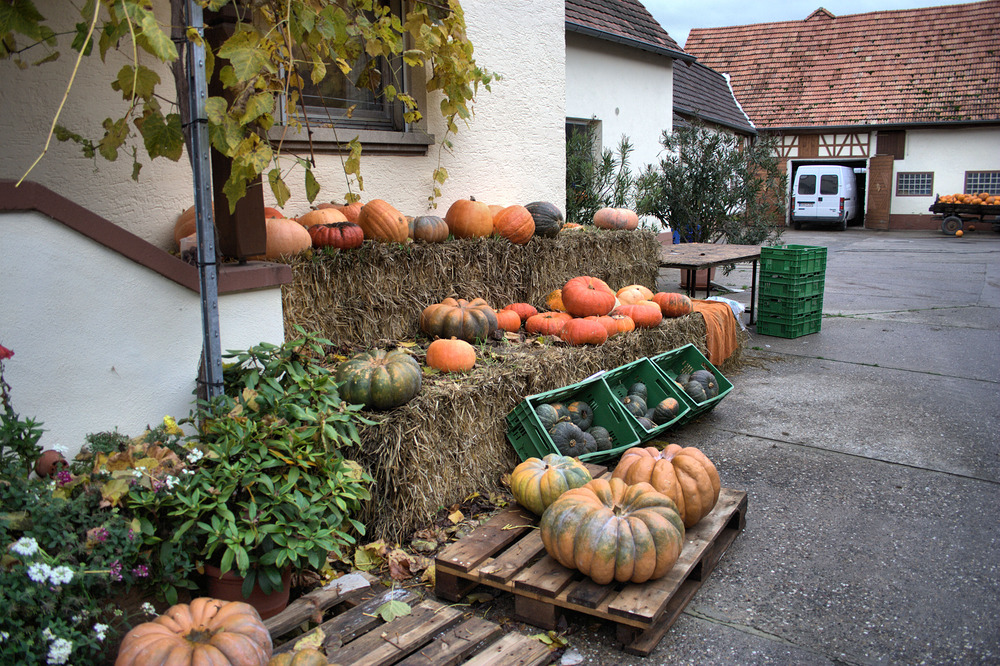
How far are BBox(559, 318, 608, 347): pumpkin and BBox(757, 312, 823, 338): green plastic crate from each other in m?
4.07

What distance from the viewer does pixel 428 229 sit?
5.23m

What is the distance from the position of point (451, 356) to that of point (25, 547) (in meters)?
2.54

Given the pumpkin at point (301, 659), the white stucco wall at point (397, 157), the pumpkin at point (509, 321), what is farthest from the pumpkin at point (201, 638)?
the pumpkin at point (509, 321)

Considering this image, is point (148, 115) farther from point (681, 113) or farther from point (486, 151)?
point (681, 113)

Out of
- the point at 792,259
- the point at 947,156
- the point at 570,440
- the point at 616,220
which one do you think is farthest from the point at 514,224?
the point at 947,156

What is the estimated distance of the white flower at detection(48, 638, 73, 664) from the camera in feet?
6.82

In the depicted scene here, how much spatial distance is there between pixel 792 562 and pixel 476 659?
179 cm

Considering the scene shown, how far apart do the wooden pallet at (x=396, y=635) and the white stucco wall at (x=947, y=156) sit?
2858 centimetres

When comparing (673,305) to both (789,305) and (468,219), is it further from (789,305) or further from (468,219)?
(789,305)

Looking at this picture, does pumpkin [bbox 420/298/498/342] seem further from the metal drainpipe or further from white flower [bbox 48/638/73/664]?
white flower [bbox 48/638/73/664]

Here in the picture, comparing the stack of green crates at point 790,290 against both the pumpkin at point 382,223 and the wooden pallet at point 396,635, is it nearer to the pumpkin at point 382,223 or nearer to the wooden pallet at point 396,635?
the pumpkin at point 382,223

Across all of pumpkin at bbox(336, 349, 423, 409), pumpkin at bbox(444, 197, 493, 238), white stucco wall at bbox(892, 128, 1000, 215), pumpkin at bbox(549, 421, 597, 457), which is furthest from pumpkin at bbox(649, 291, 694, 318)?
white stucco wall at bbox(892, 128, 1000, 215)

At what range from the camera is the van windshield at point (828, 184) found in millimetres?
25906

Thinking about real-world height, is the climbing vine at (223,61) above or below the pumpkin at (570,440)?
above
